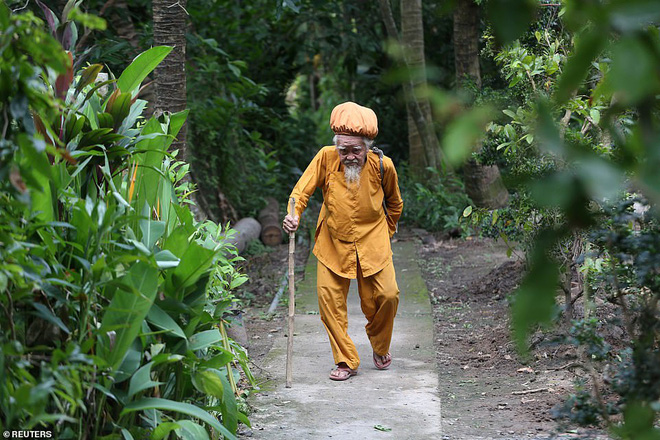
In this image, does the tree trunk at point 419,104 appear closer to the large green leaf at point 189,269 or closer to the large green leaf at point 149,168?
the large green leaf at point 149,168

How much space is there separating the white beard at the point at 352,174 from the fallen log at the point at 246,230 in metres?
4.40

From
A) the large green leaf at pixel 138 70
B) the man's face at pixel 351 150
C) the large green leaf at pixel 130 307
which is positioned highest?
the large green leaf at pixel 138 70

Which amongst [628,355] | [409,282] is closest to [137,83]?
[628,355]

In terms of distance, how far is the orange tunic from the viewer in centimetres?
579

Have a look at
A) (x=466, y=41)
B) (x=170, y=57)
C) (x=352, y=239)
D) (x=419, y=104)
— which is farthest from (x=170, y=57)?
(x=419, y=104)

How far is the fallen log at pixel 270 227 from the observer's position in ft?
36.7

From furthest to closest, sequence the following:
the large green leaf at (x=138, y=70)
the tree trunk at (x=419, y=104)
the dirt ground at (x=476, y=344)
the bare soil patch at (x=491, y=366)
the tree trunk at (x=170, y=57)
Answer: the tree trunk at (x=419, y=104)
the tree trunk at (x=170, y=57)
the dirt ground at (x=476, y=344)
the bare soil patch at (x=491, y=366)
the large green leaf at (x=138, y=70)

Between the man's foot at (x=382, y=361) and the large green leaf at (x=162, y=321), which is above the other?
the large green leaf at (x=162, y=321)

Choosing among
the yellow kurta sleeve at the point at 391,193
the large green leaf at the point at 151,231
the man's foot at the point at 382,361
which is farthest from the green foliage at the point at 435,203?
the large green leaf at the point at 151,231

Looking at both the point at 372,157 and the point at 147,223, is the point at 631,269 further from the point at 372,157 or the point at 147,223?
the point at 372,157

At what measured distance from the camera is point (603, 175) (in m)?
1.28

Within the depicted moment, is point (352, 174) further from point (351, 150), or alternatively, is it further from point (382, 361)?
point (382, 361)

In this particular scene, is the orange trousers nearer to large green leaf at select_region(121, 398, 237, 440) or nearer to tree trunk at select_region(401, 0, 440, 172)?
large green leaf at select_region(121, 398, 237, 440)

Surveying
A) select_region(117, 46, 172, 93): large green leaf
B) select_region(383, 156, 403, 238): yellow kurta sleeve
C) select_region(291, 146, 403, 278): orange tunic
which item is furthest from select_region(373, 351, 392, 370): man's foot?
select_region(117, 46, 172, 93): large green leaf
